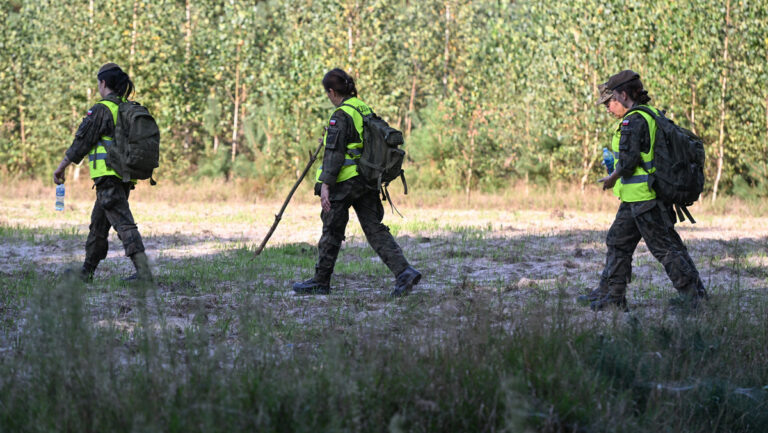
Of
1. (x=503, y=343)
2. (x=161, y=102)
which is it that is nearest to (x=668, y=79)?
(x=161, y=102)

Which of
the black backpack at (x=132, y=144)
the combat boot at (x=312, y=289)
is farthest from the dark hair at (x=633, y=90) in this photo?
the black backpack at (x=132, y=144)

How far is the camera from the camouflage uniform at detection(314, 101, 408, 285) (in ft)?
24.2

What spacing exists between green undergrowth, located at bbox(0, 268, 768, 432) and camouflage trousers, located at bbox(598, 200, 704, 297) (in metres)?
1.46

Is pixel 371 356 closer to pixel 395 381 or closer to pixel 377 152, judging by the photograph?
pixel 395 381

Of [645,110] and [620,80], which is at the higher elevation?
[620,80]

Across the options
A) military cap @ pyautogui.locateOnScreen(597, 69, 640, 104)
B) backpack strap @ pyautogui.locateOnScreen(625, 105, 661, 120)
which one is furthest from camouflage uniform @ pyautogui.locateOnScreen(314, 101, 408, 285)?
backpack strap @ pyautogui.locateOnScreen(625, 105, 661, 120)

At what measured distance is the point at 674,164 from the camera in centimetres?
652

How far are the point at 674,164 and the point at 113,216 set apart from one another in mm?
4909

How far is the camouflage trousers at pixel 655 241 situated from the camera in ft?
21.8

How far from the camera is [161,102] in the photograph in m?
25.4

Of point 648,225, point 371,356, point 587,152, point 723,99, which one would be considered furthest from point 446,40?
point 371,356

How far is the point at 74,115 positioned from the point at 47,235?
601 inches

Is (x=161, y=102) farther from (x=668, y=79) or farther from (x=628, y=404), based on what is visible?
(x=628, y=404)

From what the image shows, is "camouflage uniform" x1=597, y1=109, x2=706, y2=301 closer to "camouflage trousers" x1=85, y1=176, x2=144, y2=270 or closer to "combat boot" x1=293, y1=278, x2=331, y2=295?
"combat boot" x1=293, y1=278, x2=331, y2=295
